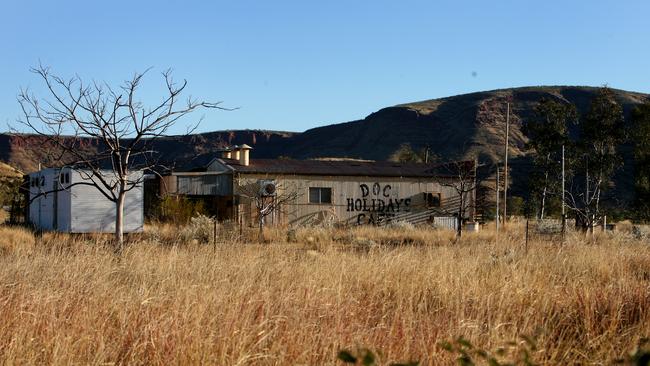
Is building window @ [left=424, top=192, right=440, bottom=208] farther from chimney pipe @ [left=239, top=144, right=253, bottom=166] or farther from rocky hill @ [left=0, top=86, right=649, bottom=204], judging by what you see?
rocky hill @ [left=0, top=86, right=649, bottom=204]

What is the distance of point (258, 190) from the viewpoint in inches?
1324

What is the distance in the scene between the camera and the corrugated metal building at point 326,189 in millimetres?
34125

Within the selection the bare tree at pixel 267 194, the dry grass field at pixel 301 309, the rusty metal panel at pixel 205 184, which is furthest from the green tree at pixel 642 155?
the dry grass field at pixel 301 309

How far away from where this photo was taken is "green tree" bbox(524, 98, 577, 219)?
4072 centimetres

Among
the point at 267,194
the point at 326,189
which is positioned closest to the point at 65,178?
the point at 267,194

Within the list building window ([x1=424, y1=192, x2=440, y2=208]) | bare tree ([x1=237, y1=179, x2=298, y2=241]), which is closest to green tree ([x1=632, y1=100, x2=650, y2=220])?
building window ([x1=424, y1=192, x2=440, y2=208])

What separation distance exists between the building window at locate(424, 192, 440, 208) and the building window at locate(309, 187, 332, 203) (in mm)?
5278

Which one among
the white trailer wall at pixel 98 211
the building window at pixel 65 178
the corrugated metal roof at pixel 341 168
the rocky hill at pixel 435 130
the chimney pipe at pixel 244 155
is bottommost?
the white trailer wall at pixel 98 211

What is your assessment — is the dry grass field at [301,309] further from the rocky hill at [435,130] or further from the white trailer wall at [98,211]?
the rocky hill at [435,130]

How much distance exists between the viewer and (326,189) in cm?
3572

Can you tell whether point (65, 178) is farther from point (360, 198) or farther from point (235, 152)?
point (360, 198)

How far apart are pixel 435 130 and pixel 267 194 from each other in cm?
7527

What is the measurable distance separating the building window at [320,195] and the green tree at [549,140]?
1253cm

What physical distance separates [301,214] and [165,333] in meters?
29.8
